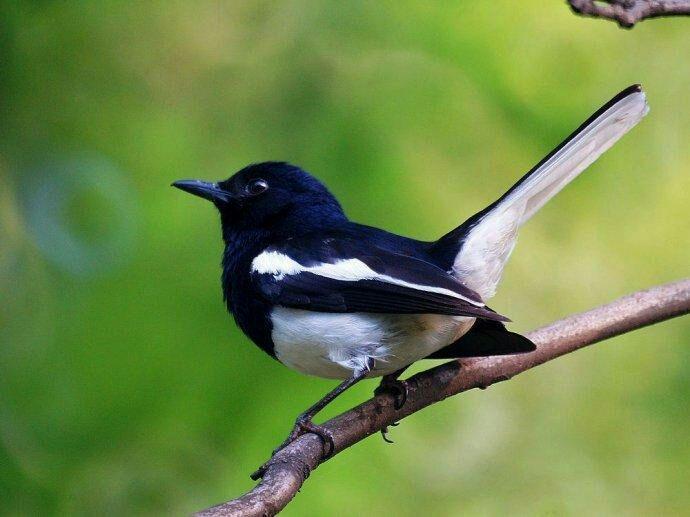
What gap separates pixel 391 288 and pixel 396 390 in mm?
324

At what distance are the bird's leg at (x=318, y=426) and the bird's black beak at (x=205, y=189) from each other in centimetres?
90

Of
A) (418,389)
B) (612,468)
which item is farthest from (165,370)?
(612,468)

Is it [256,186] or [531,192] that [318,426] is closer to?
[531,192]

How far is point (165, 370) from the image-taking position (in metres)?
3.12

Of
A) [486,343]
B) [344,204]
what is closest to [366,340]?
[486,343]

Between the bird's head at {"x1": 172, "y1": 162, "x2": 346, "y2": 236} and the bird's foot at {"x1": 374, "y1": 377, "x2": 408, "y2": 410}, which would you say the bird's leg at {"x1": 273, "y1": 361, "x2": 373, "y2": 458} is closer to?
the bird's foot at {"x1": 374, "y1": 377, "x2": 408, "y2": 410}

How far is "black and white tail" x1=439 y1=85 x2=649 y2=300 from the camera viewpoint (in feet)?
9.53

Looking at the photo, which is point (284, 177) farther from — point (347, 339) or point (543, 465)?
point (543, 465)

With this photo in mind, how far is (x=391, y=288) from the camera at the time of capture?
9.59ft

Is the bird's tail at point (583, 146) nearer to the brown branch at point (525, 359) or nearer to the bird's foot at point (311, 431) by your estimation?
the brown branch at point (525, 359)

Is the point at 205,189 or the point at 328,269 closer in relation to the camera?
the point at 328,269

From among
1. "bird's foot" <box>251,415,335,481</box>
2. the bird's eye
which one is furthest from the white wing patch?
"bird's foot" <box>251,415,335,481</box>

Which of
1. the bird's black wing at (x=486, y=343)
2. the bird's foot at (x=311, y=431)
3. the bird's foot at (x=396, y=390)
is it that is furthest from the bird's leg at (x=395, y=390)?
the bird's foot at (x=311, y=431)

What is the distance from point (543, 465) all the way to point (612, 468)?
301 millimetres
